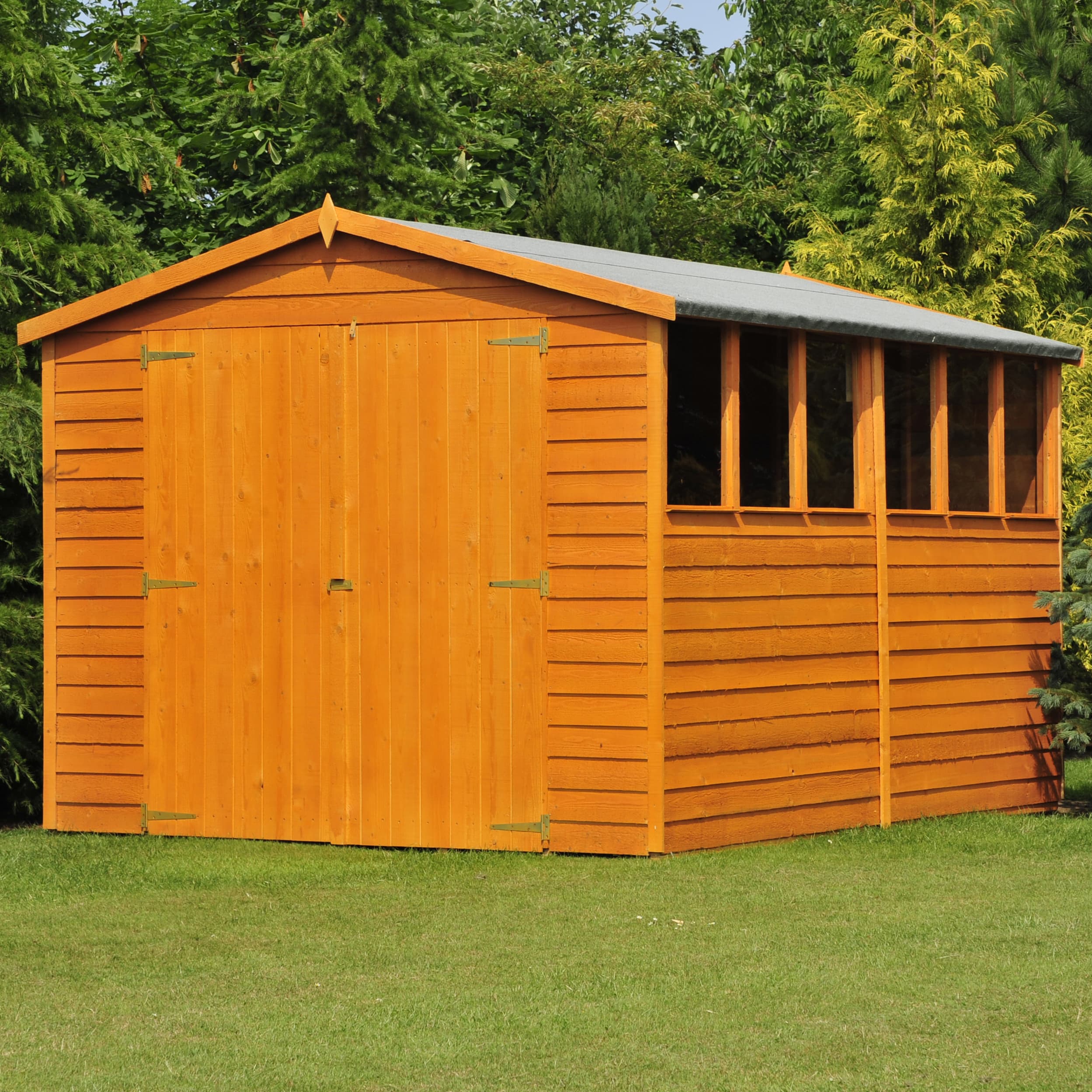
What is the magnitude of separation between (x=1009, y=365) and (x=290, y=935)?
256 inches

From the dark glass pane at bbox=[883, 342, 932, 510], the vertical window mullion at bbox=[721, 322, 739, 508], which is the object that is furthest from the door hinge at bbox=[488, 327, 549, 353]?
the dark glass pane at bbox=[883, 342, 932, 510]

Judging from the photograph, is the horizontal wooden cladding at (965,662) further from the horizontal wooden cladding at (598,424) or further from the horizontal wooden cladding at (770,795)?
the horizontal wooden cladding at (598,424)

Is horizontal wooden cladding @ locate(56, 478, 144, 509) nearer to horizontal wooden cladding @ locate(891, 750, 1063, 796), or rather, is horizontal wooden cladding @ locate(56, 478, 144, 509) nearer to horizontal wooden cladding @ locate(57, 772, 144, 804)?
horizontal wooden cladding @ locate(57, 772, 144, 804)

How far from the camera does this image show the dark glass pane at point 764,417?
9.84m

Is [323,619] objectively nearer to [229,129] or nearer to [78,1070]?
[78,1070]

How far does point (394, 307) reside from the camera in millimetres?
9820

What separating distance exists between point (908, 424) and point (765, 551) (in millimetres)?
1532

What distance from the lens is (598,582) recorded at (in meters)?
9.45

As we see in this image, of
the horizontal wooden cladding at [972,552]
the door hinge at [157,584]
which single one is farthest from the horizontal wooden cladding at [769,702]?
the door hinge at [157,584]

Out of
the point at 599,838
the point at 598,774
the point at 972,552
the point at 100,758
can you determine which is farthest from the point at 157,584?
the point at 972,552

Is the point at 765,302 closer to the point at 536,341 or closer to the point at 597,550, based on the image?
the point at 536,341

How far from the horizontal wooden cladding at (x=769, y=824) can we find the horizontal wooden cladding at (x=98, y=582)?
3543 millimetres

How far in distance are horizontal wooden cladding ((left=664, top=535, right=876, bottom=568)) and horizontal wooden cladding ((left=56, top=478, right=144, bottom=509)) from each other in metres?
3.28

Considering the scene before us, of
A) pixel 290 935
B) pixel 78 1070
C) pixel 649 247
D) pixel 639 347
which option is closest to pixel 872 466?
pixel 639 347
